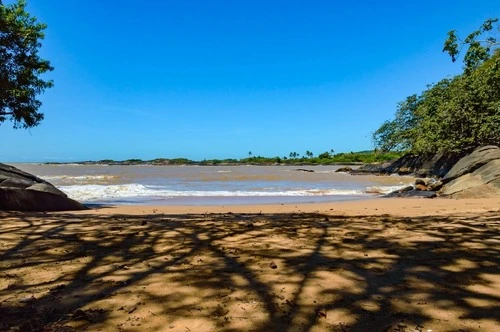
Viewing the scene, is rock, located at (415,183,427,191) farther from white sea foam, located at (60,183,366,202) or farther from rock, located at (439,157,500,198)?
white sea foam, located at (60,183,366,202)

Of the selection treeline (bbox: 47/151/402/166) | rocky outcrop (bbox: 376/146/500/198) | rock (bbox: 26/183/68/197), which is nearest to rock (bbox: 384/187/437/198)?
rocky outcrop (bbox: 376/146/500/198)

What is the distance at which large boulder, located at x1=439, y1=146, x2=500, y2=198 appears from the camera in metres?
12.8

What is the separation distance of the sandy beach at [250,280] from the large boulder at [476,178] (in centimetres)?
891

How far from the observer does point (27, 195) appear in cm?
1041

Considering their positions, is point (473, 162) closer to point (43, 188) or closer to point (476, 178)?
point (476, 178)

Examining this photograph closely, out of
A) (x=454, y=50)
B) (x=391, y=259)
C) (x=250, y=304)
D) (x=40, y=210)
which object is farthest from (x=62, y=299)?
(x=454, y=50)

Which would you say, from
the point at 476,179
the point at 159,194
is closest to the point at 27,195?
the point at 159,194

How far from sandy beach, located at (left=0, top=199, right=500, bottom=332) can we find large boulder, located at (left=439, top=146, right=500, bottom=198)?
8.91 meters

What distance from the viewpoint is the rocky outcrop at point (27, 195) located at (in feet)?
33.0

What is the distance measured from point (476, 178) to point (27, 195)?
52.7ft

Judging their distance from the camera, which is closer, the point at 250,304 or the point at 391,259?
the point at 250,304

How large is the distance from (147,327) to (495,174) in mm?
14966

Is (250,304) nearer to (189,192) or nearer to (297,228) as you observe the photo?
(297,228)

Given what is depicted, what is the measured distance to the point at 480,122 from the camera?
2595 centimetres
